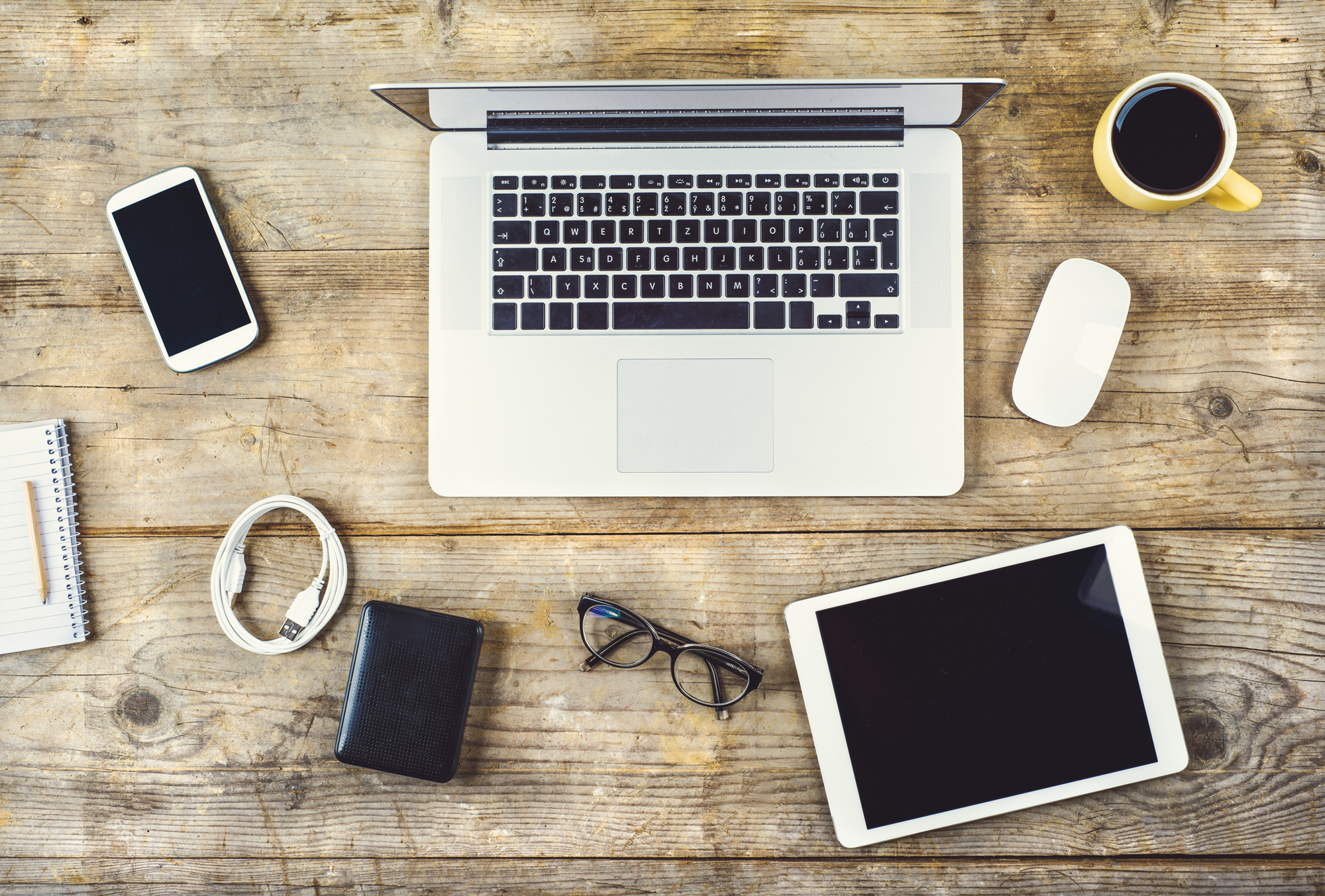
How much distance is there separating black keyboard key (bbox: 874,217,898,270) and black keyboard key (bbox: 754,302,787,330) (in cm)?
11

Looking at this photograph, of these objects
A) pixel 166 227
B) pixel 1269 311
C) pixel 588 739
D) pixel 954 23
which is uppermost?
pixel 954 23

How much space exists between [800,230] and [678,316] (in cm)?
16

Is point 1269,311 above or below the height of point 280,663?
above

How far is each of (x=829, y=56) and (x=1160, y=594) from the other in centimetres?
71

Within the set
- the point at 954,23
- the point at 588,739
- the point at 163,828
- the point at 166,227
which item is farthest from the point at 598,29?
the point at 163,828

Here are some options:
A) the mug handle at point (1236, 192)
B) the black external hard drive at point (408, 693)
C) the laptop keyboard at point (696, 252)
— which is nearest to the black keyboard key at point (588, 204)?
the laptop keyboard at point (696, 252)

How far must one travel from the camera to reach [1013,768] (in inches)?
32.5

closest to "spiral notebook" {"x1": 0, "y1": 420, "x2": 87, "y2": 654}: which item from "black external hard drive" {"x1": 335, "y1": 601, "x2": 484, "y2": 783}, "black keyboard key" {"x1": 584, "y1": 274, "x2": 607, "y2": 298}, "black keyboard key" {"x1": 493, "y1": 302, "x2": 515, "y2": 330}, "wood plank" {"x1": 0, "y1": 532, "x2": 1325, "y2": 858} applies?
"wood plank" {"x1": 0, "y1": 532, "x2": 1325, "y2": 858}

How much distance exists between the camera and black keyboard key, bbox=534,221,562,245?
856mm

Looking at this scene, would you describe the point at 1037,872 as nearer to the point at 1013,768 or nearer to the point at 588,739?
the point at 1013,768

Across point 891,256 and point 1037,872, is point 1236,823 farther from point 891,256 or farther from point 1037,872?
point 891,256

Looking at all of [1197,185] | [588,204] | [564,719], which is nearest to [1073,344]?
[1197,185]

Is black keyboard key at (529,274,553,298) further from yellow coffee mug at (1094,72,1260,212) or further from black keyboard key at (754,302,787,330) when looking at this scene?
yellow coffee mug at (1094,72,1260,212)

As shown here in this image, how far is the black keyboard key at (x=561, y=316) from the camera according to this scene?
850mm
